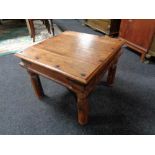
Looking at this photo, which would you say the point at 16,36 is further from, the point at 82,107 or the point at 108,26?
the point at 82,107

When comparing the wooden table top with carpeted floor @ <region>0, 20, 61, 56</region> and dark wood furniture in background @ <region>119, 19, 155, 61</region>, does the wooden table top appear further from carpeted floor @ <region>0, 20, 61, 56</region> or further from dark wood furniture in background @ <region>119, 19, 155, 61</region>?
carpeted floor @ <region>0, 20, 61, 56</region>

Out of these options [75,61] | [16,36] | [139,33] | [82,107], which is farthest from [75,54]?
[16,36]

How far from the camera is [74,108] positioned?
1208 millimetres

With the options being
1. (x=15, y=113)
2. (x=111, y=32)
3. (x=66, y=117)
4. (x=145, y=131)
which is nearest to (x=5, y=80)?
(x=15, y=113)

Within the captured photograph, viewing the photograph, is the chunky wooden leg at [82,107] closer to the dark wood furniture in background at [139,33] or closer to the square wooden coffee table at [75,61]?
the square wooden coffee table at [75,61]

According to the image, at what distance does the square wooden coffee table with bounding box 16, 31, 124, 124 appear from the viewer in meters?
0.79

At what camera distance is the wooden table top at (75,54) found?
2.60 ft

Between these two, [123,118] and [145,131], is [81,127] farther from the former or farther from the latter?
[145,131]

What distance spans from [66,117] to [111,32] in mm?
1895

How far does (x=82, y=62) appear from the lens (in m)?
0.86

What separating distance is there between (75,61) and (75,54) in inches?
3.7

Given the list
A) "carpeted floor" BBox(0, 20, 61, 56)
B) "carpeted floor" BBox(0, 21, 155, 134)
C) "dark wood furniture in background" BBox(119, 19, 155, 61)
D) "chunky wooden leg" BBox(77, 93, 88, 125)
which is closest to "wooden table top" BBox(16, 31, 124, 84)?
"chunky wooden leg" BBox(77, 93, 88, 125)
